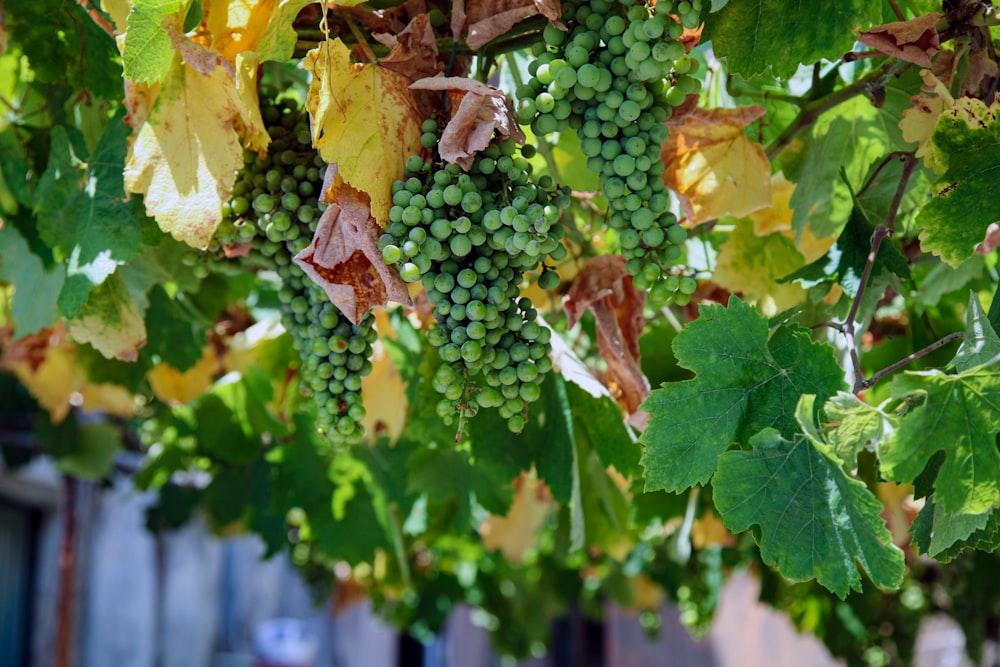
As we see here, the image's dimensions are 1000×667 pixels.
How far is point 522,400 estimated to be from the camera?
3.53ft

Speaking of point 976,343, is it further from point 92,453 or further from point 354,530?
point 92,453

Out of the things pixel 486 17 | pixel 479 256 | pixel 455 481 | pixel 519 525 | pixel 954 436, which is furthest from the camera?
pixel 519 525

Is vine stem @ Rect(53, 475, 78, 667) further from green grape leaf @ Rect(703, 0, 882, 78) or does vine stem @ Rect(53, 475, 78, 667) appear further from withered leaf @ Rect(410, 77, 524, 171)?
green grape leaf @ Rect(703, 0, 882, 78)

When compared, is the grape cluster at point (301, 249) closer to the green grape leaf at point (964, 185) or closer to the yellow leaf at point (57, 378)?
the green grape leaf at point (964, 185)

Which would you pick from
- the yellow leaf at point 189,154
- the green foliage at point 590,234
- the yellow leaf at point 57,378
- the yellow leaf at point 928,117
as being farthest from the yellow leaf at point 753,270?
the yellow leaf at point 57,378

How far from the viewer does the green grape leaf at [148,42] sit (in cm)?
A: 103

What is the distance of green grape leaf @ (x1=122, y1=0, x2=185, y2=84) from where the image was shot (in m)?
1.03

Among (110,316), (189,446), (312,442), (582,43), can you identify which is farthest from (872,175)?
(189,446)

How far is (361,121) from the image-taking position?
1.03 meters

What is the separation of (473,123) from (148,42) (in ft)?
1.14

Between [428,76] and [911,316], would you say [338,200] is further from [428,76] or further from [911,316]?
[911,316]

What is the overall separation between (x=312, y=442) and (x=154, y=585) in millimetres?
2871

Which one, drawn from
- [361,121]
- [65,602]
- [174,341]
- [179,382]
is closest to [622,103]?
[361,121]

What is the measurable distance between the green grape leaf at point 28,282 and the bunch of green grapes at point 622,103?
778 millimetres
